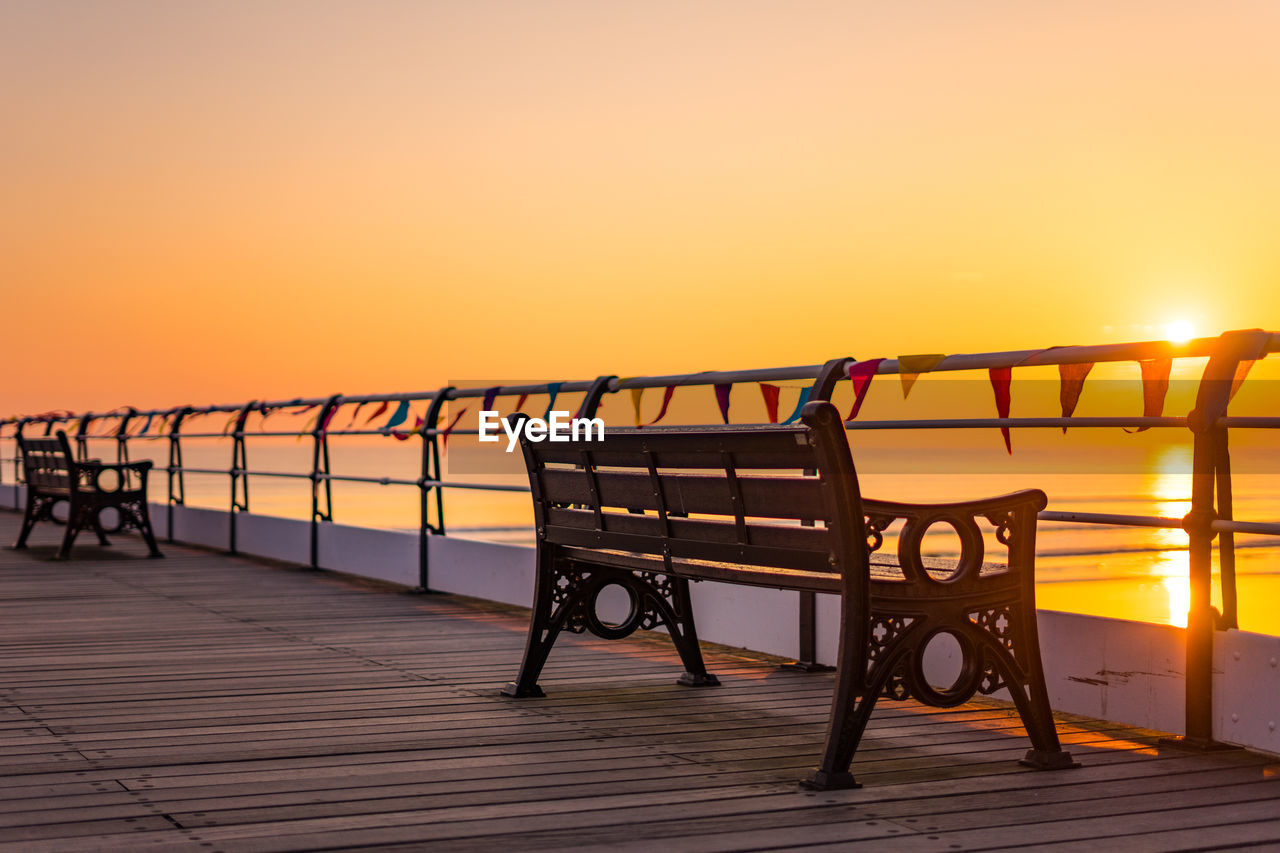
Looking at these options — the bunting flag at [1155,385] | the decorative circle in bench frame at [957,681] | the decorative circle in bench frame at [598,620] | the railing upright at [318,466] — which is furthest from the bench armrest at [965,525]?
the railing upright at [318,466]

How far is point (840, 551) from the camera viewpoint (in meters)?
3.08

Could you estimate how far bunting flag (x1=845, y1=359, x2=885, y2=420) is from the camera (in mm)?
4426

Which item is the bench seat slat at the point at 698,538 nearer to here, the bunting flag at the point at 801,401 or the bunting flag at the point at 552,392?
the bunting flag at the point at 801,401

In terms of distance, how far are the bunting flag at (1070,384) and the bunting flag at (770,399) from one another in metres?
1.41

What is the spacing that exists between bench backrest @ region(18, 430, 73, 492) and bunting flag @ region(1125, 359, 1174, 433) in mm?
8044

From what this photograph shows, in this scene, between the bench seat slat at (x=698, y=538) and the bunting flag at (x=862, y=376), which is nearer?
the bench seat slat at (x=698, y=538)

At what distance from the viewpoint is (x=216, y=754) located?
3.40 meters

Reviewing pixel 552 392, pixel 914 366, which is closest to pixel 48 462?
pixel 552 392

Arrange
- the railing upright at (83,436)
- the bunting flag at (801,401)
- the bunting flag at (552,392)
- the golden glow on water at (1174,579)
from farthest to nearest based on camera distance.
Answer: the golden glow on water at (1174,579) < the railing upright at (83,436) < the bunting flag at (552,392) < the bunting flag at (801,401)

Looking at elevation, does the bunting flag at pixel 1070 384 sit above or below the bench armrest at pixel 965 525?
above

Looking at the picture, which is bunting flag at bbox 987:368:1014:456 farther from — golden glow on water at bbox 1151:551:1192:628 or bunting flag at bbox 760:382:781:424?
golden glow on water at bbox 1151:551:1192:628

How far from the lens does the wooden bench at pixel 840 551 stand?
3.06 m

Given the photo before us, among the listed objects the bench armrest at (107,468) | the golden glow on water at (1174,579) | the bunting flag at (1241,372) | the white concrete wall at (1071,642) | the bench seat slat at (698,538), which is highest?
the bunting flag at (1241,372)

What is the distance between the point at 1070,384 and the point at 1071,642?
2.40 feet
